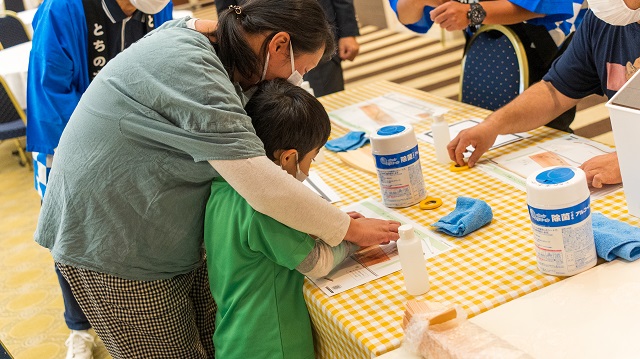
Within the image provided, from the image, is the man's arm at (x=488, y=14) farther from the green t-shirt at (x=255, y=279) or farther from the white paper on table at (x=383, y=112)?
the green t-shirt at (x=255, y=279)

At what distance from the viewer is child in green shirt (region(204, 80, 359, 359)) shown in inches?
60.5

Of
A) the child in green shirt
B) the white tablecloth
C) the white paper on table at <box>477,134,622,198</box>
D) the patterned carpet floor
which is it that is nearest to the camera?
the child in green shirt

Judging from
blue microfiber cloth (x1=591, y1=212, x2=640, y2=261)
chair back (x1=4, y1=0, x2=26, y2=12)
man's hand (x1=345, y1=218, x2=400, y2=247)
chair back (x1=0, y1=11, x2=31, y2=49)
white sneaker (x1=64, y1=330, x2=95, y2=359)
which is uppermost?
chair back (x1=4, y1=0, x2=26, y2=12)

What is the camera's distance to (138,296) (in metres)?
1.79

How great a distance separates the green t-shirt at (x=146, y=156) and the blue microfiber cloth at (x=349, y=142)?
0.75 m

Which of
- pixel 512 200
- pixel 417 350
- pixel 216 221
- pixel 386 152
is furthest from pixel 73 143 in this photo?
pixel 512 200

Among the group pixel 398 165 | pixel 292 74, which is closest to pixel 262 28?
pixel 292 74

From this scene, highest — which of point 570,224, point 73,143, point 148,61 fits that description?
point 148,61

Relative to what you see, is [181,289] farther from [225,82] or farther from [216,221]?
[225,82]

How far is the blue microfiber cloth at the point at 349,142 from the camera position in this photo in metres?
2.39

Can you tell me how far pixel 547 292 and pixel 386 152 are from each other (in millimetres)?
562

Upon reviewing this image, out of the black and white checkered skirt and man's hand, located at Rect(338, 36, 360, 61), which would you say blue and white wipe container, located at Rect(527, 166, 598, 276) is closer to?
the black and white checkered skirt

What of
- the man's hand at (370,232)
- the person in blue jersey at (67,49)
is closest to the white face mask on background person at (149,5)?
the person in blue jersey at (67,49)

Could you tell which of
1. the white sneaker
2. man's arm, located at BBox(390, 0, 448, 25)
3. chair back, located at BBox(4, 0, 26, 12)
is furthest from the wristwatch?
chair back, located at BBox(4, 0, 26, 12)
